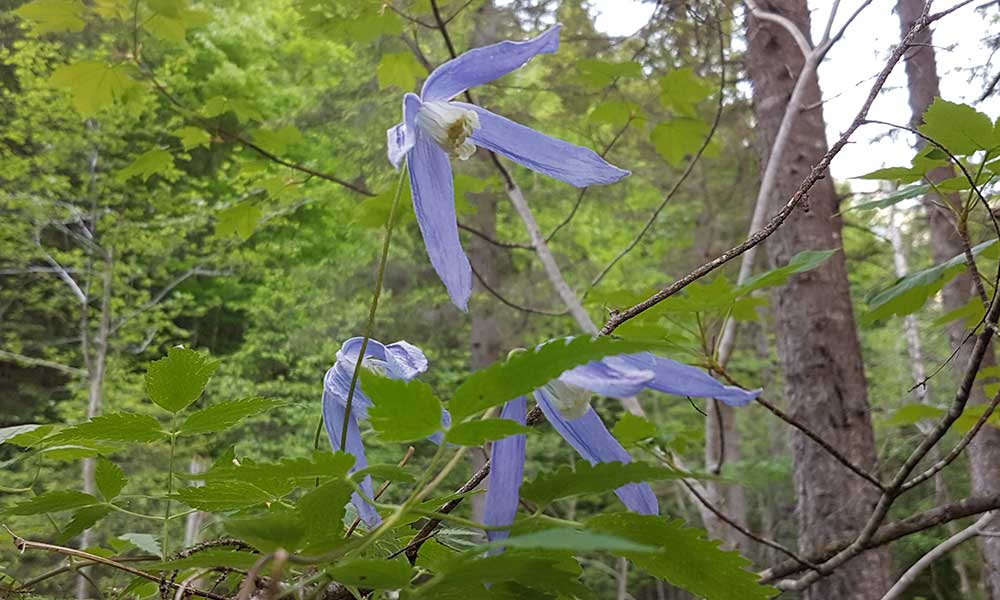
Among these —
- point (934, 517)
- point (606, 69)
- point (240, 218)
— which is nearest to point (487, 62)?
point (934, 517)

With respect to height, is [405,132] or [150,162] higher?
[150,162]

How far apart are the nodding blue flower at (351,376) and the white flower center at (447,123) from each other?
0.16m

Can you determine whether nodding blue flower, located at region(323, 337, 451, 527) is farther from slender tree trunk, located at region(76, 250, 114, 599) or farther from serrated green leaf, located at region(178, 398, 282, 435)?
slender tree trunk, located at region(76, 250, 114, 599)

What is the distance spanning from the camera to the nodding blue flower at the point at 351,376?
20.9 inches

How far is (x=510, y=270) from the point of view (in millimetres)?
8883

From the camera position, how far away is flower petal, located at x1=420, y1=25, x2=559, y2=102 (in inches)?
16.9

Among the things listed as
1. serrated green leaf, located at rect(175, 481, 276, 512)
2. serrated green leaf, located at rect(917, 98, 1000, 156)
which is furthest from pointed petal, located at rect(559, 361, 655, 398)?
serrated green leaf, located at rect(917, 98, 1000, 156)

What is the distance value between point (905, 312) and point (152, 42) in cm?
1120

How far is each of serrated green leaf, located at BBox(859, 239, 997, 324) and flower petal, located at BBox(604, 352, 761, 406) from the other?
78 cm

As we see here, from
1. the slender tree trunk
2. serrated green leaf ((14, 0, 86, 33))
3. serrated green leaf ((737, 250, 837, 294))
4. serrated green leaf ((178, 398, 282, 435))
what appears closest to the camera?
serrated green leaf ((178, 398, 282, 435))

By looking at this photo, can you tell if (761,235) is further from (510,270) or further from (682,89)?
(510,270)

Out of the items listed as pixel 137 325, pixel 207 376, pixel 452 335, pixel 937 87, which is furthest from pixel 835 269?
pixel 137 325

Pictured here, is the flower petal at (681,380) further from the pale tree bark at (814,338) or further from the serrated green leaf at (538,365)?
the pale tree bark at (814,338)

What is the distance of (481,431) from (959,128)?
0.75 metres
